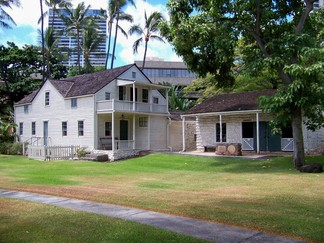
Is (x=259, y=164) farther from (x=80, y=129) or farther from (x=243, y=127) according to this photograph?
(x=80, y=129)

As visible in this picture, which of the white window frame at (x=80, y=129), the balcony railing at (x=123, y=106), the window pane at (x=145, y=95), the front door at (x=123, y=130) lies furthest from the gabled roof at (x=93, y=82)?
the front door at (x=123, y=130)

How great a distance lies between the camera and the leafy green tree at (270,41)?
16828mm

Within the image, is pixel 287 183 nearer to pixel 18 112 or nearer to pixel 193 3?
pixel 193 3

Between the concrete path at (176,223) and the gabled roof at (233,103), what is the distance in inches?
682

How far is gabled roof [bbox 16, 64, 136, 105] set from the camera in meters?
29.5

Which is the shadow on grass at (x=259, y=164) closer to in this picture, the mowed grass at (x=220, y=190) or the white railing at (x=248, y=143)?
the mowed grass at (x=220, y=190)

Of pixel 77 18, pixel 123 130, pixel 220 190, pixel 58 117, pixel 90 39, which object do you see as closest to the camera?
pixel 220 190

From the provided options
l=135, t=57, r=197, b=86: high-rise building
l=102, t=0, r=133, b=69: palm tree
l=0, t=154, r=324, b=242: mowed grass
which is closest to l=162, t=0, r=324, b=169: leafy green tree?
l=0, t=154, r=324, b=242: mowed grass

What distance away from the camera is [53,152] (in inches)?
1066

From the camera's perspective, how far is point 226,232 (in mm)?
6711

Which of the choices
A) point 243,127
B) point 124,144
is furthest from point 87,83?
point 243,127

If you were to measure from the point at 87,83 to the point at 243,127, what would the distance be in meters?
13.4

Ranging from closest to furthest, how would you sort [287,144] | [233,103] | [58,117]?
1. [287,144]
2. [233,103]
3. [58,117]

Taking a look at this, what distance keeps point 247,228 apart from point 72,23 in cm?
4419
